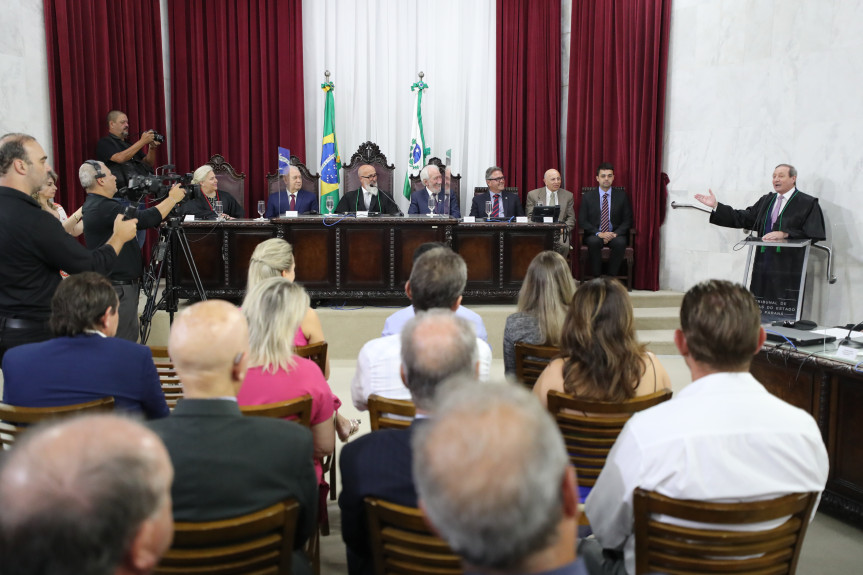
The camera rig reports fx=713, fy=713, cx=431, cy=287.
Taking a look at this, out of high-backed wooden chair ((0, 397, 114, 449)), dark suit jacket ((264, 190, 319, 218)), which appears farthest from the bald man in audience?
dark suit jacket ((264, 190, 319, 218))

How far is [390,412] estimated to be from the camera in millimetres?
1961

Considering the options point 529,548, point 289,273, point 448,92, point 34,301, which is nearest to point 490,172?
point 448,92

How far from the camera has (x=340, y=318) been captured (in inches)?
231

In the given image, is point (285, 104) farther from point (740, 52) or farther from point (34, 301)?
point (34, 301)

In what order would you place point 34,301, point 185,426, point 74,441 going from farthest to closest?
point 34,301 → point 185,426 → point 74,441

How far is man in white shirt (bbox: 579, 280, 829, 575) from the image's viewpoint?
149cm

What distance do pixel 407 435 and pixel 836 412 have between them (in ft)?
7.48

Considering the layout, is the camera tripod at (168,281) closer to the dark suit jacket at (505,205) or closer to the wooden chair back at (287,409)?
the dark suit jacket at (505,205)

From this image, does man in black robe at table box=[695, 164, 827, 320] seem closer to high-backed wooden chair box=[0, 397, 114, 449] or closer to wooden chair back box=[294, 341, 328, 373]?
wooden chair back box=[294, 341, 328, 373]

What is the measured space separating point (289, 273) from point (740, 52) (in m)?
5.33

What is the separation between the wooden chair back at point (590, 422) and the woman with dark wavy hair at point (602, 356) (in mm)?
82

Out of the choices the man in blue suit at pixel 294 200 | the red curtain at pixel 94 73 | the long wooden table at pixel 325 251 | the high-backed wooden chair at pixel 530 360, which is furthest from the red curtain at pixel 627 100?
the high-backed wooden chair at pixel 530 360

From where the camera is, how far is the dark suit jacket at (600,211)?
7.35 meters

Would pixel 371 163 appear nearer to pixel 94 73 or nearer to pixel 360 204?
pixel 360 204
